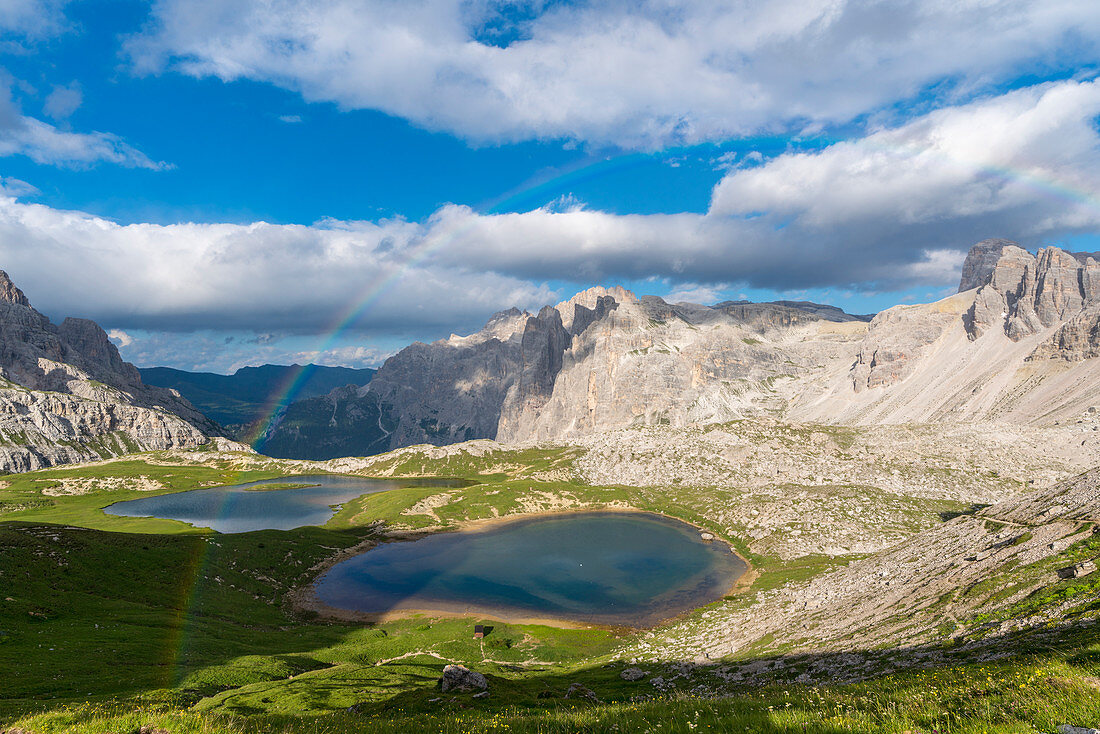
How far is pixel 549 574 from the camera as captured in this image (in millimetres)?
116250

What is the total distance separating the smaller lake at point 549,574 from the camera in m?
96.1

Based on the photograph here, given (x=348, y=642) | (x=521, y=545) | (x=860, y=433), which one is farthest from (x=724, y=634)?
(x=860, y=433)

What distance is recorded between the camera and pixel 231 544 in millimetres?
111062

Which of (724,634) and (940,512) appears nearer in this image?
(724,634)

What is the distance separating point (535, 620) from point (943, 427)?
16611cm

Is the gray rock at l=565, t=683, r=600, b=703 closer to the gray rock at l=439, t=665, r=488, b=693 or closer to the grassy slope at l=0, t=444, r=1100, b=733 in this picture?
the grassy slope at l=0, t=444, r=1100, b=733

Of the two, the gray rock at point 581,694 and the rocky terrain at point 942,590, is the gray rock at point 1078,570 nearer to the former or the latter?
the rocky terrain at point 942,590

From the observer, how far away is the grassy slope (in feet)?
42.3

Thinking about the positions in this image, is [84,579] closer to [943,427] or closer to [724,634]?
[724,634]

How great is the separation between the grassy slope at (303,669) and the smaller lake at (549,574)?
1030 centimetres

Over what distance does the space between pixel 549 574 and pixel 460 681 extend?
8241 centimetres

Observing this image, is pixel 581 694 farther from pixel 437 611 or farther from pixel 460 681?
pixel 437 611

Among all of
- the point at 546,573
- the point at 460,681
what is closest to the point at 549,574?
the point at 546,573

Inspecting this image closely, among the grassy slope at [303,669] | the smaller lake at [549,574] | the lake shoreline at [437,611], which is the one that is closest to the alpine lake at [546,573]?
the smaller lake at [549,574]
